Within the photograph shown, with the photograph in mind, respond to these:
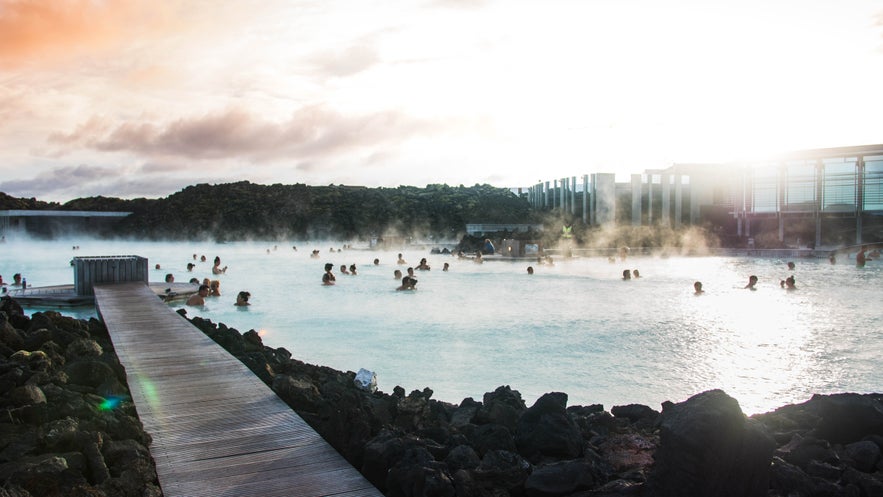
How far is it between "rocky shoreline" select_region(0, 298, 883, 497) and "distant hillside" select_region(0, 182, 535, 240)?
153 feet

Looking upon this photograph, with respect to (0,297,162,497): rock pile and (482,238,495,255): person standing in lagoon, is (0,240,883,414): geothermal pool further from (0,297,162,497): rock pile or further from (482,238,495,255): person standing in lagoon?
(482,238,495,255): person standing in lagoon

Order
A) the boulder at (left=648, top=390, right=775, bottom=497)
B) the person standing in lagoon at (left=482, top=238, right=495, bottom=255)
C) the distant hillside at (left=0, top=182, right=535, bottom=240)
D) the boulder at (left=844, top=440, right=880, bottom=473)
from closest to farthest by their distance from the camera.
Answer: the boulder at (left=648, top=390, right=775, bottom=497) → the boulder at (left=844, top=440, right=880, bottom=473) → the person standing in lagoon at (left=482, top=238, right=495, bottom=255) → the distant hillside at (left=0, top=182, right=535, bottom=240)

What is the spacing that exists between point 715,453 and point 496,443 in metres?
1.47

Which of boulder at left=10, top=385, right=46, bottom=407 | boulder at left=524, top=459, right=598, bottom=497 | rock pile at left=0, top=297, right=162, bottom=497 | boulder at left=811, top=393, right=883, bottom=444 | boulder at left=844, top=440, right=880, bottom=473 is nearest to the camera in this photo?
rock pile at left=0, top=297, right=162, bottom=497

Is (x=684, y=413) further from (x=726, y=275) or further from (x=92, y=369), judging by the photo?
Result: (x=726, y=275)

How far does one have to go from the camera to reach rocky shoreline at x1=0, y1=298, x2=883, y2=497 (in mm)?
2861

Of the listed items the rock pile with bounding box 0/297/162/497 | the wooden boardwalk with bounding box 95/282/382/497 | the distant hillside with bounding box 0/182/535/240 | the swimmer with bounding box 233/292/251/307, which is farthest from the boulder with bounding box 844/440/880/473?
the distant hillside with bounding box 0/182/535/240

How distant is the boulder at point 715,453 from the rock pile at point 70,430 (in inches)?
92.3

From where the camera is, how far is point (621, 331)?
475 inches

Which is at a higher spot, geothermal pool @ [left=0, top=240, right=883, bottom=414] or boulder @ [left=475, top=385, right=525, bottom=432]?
boulder @ [left=475, top=385, right=525, bottom=432]

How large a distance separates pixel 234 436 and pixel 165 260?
106 ft

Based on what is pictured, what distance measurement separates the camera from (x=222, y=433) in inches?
146

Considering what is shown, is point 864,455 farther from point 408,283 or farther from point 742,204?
point 742,204

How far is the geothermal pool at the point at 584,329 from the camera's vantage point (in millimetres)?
8430
